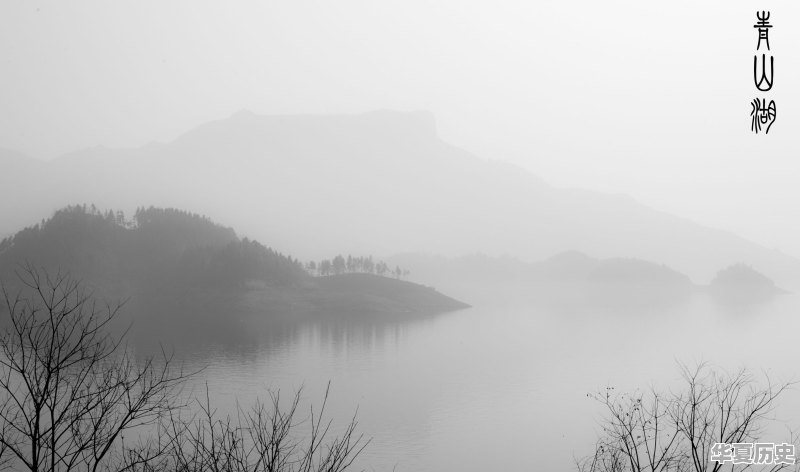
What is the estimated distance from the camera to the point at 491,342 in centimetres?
9788

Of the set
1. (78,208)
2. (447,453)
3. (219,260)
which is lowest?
(447,453)

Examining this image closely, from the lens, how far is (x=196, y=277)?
479 ft

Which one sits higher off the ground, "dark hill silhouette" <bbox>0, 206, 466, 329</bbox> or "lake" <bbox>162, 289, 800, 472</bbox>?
"dark hill silhouette" <bbox>0, 206, 466, 329</bbox>

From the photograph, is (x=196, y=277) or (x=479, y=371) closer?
(x=479, y=371)

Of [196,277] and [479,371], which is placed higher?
[196,277]

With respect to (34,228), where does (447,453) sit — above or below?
below

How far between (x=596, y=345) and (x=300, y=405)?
67899 millimetres

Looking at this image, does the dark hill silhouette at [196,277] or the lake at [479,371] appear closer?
the lake at [479,371]

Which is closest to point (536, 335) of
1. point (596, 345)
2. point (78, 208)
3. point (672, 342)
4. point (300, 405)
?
point (596, 345)

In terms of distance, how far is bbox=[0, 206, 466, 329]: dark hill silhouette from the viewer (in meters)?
132

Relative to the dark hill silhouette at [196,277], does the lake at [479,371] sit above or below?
below

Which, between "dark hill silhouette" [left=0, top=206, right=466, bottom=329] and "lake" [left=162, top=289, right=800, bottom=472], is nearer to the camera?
"lake" [left=162, top=289, right=800, bottom=472]

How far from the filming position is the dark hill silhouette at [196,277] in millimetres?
132250

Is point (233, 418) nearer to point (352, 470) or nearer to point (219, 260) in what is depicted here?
point (352, 470)
